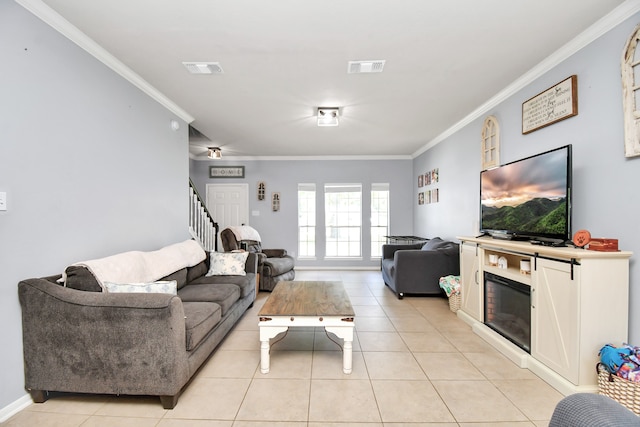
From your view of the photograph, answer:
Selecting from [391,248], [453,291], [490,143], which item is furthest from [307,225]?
[490,143]

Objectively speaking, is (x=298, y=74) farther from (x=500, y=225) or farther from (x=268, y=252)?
(x=268, y=252)

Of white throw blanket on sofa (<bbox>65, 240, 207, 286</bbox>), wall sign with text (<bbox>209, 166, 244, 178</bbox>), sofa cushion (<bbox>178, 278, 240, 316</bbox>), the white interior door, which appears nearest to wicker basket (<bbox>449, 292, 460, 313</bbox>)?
sofa cushion (<bbox>178, 278, 240, 316</bbox>)

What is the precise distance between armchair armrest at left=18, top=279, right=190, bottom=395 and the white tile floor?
0.16 metres

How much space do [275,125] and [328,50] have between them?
6.68 feet

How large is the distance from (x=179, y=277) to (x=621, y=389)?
3.56 meters

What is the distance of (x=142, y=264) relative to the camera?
8.09 ft

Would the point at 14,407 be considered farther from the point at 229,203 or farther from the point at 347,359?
the point at 229,203

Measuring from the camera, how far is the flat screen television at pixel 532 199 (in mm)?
2117

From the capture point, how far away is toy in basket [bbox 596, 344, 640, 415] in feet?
5.19

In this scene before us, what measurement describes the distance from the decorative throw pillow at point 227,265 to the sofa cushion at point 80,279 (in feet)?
5.17

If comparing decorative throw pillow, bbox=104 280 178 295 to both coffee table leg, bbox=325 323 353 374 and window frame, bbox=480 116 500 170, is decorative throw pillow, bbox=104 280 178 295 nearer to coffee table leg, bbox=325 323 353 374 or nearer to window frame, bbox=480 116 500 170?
coffee table leg, bbox=325 323 353 374

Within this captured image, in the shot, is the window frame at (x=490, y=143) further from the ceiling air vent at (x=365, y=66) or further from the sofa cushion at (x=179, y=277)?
the sofa cushion at (x=179, y=277)

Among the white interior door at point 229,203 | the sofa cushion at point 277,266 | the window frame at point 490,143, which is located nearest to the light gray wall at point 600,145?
the window frame at point 490,143

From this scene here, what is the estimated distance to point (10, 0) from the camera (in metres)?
1.72
